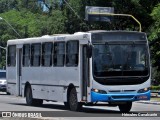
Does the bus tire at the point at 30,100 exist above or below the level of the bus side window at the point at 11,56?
below

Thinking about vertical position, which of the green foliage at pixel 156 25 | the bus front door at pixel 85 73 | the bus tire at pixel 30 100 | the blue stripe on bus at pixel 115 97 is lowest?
the bus tire at pixel 30 100

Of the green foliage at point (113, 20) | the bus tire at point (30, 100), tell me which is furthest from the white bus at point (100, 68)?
the green foliage at point (113, 20)

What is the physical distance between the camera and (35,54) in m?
28.3

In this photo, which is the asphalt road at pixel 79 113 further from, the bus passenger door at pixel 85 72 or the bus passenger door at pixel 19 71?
the bus passenger door at pixel 19 71

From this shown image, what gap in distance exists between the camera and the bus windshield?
22.5 m

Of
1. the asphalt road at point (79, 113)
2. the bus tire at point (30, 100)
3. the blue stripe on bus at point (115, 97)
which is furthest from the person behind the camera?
the bus tire at point (30, 100)

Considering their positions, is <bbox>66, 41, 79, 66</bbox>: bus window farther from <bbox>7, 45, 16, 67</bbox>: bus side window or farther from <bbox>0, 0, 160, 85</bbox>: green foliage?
<bbox>0, 0, 160, 85</bbox>: green foliage

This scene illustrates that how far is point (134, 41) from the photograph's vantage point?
23.2 meters

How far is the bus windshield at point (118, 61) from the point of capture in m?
22.5

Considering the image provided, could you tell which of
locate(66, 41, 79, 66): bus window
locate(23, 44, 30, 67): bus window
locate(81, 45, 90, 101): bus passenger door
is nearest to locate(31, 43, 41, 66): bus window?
locate(23, 44, 30, 67): bus window

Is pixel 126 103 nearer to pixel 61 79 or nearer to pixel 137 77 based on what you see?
pixel 137 77

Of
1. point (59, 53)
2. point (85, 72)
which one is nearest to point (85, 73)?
point (85, 72)

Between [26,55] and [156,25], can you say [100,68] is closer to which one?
[26,55]

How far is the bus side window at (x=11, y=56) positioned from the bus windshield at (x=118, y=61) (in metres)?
9.07
